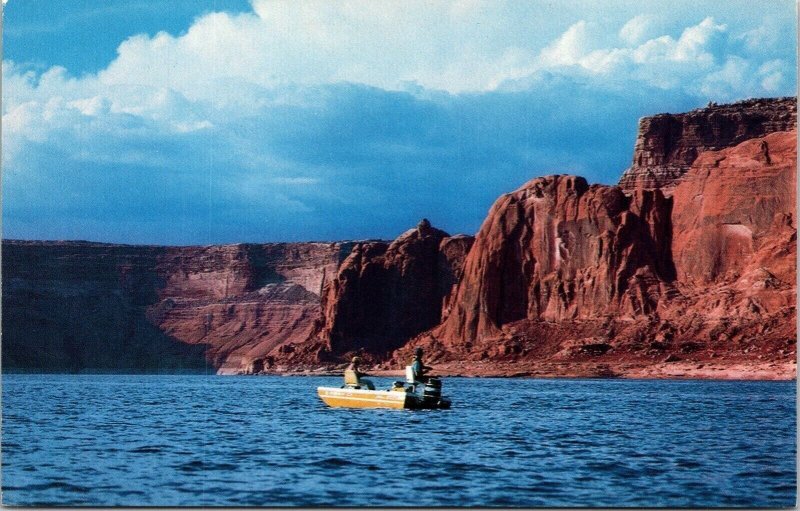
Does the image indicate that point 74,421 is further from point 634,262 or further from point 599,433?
point 634,262

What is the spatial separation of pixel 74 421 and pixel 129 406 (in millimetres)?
20498

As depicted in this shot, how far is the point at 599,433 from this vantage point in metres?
59.1

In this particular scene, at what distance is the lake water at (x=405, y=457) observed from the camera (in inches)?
1462

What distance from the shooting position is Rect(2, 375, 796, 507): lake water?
37.1 metres

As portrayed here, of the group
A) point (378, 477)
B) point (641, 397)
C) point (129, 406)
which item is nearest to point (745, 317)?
point (641, 397)

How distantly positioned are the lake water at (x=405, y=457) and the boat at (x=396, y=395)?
30.9 inches

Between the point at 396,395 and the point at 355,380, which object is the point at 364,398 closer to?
the point at 355,380

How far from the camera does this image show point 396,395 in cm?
7181

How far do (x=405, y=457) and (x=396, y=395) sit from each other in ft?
78.9

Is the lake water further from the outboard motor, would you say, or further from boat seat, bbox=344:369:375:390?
boat seat, bbox=344:369:375:390

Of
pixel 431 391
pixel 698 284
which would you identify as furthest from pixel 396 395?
pixel 698 284

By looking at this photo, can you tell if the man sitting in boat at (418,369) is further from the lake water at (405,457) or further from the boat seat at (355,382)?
the boat seat at (355,382)

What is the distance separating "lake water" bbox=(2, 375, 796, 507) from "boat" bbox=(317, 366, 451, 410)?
2.58 feet

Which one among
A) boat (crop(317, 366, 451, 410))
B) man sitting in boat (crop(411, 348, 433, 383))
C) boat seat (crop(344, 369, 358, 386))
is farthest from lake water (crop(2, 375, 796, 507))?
man sitting in boat (crop(411, 348, 433, 383))
